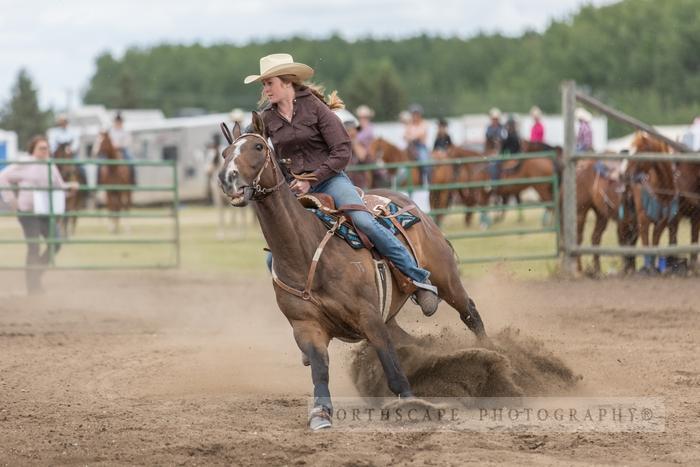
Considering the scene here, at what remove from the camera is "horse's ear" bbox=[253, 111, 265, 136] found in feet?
21.9

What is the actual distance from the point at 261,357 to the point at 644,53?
5775 centimetres

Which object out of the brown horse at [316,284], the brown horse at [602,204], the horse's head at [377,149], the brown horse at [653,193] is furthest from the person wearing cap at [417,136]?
the brown horse at [316,284]

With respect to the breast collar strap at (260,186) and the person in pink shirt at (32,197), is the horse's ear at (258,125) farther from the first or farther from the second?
the person in pink shirt at (32,197)

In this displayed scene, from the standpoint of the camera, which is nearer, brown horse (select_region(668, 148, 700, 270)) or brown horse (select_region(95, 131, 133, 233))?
brown horse (select_region(668, 148, 700, 270))

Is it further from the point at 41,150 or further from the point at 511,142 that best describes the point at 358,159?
the point at 41,150

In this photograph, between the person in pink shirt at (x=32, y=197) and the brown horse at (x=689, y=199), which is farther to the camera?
the person in pink shirt at (x=32, y=197)

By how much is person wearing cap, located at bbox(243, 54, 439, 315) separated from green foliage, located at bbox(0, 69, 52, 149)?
58.0 m

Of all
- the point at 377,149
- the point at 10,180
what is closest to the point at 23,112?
the point at 377,149

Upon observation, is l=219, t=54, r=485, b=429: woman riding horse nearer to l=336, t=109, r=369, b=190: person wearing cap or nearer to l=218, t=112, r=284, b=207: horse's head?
l=218, t=112, r=284, b=207: horse's head

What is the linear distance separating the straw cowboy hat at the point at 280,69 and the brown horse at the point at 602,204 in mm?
8199

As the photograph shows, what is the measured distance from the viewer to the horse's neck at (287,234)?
675cm

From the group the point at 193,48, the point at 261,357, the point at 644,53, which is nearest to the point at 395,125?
the point at 644,53

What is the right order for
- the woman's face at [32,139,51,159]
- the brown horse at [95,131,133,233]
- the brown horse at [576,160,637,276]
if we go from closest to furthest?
the brown horse at [576,160,637,276] < the woman's face at [32,139,51,159] < the brown horse at [95,131,133,233]

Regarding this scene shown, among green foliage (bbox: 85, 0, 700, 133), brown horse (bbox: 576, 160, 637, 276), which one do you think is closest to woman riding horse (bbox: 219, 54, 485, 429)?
brown horse (bbox: 576, 160, 637, 276)
